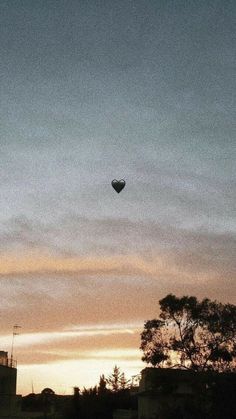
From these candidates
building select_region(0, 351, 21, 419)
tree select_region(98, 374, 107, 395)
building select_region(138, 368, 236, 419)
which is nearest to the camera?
building select_region(138, 368, 236, 419)

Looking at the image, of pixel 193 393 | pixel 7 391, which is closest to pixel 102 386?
pixel 7 391

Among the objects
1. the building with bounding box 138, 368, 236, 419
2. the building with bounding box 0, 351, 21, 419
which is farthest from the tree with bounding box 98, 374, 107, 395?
the building with bounding box 138, 368, 236, 419

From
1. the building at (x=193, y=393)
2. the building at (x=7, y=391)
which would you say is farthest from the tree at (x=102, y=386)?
the building at (x=193, y=393)

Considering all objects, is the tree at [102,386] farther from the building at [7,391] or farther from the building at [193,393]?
the building at [193,393]

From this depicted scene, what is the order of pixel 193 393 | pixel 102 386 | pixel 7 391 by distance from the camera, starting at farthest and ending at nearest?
pixel 102 386, pixel 7 391, pixel 193 393

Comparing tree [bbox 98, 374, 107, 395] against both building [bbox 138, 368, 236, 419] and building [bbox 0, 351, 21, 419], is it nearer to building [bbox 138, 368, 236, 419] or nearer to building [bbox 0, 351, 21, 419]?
building [bbox 0, 351, 21, 419]

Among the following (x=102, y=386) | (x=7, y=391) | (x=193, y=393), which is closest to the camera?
(x=193, y=393)

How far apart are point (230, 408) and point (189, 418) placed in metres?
4.55

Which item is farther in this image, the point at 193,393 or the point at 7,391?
the point at 7,391

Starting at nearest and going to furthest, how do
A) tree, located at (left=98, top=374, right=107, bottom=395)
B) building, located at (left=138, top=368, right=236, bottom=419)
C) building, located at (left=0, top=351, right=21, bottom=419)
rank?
building, located at (left=138, top=368, right=236, bottom=419)
building, located at (left=0, top=351, right=21, bottom=419)
tree, located at (left=98, top=374, right=107, bottom=395)

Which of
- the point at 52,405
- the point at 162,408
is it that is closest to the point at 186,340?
the point at 162,408

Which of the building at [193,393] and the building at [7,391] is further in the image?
the building at [7,391]

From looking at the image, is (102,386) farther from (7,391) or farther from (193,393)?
(193,393)

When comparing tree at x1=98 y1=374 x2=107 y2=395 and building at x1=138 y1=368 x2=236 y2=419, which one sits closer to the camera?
building at x1=138 y1=368 x2=236 y2=419
